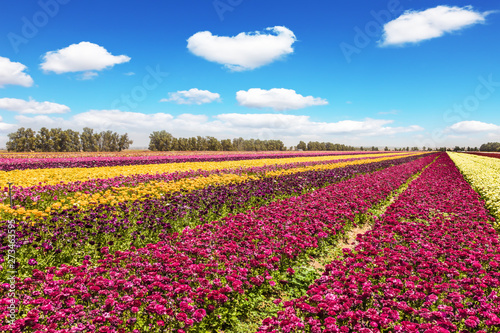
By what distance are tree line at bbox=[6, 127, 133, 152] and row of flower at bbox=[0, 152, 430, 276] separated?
104612 millimetres

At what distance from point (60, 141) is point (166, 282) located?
364 feet

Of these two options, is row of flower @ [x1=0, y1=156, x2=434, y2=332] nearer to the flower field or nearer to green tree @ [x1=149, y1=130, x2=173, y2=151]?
the flower field

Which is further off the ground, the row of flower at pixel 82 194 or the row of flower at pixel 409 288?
the row of flower at pixel 82 194

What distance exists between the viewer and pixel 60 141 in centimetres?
9419

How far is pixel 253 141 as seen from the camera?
164 metres

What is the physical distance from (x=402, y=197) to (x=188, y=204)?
8.03m

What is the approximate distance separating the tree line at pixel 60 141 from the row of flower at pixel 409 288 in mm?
110194

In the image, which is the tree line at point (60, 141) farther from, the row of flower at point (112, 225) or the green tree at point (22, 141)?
the row of flower at point (112, 225)

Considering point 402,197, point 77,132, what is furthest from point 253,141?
point 402,197

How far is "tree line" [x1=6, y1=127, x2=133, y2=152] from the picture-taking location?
9150 cm

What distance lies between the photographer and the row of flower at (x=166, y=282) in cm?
315

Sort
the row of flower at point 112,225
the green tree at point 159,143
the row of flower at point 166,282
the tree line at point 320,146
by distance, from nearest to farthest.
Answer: the row of flower at point 166,282
the row of flower at point 112,225
the green tree at point 159,143
the tree line at point 320,146

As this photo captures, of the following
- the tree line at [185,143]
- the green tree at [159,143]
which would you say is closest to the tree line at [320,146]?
the tree line at [185,143]

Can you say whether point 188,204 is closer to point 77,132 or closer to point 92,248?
point 92,248
